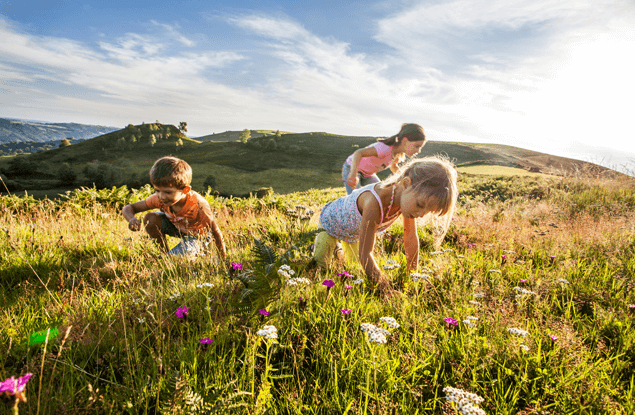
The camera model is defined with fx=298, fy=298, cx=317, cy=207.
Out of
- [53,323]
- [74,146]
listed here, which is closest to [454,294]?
[53,323]

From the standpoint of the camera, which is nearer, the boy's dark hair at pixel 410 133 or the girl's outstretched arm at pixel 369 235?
the girl's outstretched arm at pixel 369 235

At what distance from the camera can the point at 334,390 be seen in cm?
170

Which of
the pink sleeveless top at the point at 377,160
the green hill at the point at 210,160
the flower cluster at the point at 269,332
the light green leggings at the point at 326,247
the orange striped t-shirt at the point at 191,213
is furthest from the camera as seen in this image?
the green hill at the point at 210,160

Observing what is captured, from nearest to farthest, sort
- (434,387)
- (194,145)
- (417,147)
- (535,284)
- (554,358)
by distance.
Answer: (434,387) → (554,358) → (535,284) → (417,147) → (194,145)

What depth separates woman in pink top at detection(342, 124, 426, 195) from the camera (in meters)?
5.82

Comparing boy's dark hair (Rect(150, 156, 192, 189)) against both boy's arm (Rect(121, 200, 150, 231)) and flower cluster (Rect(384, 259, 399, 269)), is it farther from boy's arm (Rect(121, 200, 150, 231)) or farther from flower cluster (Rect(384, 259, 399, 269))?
flower cluster (Rect(384, 259, 399, 269))

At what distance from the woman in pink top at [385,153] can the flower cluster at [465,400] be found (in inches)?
180

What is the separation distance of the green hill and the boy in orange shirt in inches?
1226

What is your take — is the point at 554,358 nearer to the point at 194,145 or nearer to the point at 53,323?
the point at 53,323

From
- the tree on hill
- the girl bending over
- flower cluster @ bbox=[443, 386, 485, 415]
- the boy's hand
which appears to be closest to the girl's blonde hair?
the girl bending over

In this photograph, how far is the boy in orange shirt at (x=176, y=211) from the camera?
3.91m

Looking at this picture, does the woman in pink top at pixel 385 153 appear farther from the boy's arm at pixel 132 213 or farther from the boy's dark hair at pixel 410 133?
the boy's arm at pixel 132 213

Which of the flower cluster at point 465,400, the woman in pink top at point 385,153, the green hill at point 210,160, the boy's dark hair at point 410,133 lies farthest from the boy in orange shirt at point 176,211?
the green hill at point 210,160

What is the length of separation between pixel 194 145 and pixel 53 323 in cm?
9699
